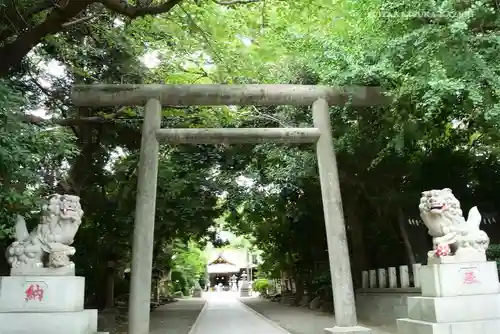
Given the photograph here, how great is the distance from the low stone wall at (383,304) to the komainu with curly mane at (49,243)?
22.9 ft

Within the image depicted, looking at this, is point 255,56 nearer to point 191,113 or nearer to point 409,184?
point 191,113

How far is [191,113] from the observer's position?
13.5m

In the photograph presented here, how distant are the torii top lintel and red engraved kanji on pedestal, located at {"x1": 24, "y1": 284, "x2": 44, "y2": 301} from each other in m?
4.35

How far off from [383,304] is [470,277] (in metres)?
5.99

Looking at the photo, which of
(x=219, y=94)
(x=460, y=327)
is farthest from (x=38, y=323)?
(x=460, y=327)

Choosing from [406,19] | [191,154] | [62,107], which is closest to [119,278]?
[191,154]

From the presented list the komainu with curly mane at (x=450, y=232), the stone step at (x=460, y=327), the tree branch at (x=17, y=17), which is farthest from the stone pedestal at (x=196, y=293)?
the komainu with curly mane at (x=450, y=232)

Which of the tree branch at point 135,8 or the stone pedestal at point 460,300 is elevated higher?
the tree branch at point 135,8

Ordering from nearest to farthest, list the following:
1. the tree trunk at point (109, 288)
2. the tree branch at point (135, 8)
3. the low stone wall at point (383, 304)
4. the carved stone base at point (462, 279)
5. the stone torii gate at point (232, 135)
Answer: the carved stone base at point (462, 279) → the tree branch at point (135, 8) → the stone torii gate at point (232, 135) → the low stone wall at point (383, 304) → the tree trunk at point (109, 288)

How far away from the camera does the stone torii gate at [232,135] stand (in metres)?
8.95

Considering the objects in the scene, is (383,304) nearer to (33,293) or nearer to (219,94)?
(219,94)

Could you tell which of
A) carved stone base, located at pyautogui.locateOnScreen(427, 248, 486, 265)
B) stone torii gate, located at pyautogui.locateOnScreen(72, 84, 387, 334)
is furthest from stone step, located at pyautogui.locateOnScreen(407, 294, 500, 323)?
stone torii gate, located at pyautogui.locateOnScreen(72, 84, 387, 334)

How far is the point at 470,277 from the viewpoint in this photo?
21.5 feet

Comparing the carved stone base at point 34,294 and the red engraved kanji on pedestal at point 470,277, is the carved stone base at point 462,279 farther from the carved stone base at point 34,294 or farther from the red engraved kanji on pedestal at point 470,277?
the carved stone base at point 34,294
